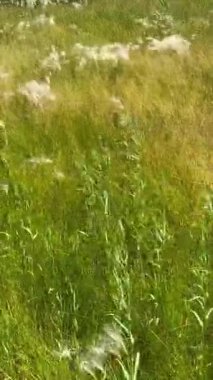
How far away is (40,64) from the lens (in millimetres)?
8141

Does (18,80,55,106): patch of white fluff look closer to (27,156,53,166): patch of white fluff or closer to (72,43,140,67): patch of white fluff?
(72,43,140,67): patch of white fluff

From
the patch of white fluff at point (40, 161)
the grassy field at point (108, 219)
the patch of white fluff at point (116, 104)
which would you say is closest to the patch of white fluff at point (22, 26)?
the grassy field at point (108, 219)

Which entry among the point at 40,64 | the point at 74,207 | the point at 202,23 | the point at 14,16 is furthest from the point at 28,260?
the point at 14,16

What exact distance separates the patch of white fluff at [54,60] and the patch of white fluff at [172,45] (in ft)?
3.71

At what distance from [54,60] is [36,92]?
177 cm

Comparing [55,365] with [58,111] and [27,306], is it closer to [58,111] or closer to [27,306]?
[27,306]

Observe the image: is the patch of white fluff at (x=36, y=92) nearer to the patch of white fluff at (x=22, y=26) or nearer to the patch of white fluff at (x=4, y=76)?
the patch of white fluff at (x=4, y=76)

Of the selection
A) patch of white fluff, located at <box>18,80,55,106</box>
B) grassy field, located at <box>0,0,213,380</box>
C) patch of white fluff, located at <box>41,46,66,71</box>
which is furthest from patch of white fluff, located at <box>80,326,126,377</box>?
patch of white fluff, located at <box>41,46,66,71</box>

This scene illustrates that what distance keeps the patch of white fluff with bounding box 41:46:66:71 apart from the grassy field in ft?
0.21

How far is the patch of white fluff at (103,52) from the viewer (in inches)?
308

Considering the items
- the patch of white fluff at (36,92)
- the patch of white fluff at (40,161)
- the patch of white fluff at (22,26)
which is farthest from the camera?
the patch of white fluff at (22,26)

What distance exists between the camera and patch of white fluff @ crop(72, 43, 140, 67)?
782 centimetres

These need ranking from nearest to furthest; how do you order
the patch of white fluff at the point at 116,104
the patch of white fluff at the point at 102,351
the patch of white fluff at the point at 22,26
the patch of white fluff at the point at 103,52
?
the patch of white fluff at the point at 102,351
the patch of white fluff at the point at 116,104
the patch of white fluff at the point at 103,52
the patch of white fluff at the point at 22,26

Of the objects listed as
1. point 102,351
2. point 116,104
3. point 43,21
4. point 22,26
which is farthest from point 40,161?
point 43,21
